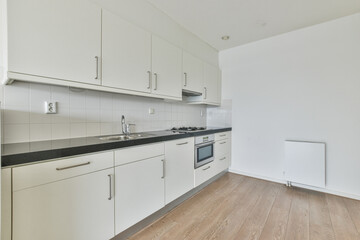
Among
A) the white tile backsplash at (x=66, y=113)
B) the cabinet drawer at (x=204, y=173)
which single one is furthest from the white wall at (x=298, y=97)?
the white tile backsplash at (x=66, y=113)

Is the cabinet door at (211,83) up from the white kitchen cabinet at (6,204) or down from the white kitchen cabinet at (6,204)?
up

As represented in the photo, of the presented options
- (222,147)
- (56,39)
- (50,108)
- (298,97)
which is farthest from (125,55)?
(298,97)

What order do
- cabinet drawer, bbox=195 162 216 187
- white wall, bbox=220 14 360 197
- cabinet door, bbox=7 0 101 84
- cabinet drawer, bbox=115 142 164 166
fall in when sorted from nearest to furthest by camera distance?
cabinet door, bbox=7 0 101 84, cabinet drawer, bbox=115 142 164 166, white wall, bbox=220 14 360 197, cabinet drawer, bbox=195 162 216 187

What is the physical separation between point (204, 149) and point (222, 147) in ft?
2.06

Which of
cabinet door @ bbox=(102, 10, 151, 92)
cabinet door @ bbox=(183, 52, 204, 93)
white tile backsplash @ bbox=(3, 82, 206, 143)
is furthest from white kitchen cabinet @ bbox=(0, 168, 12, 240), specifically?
cabinet door @ bbox=(183, 52, 204, 93)

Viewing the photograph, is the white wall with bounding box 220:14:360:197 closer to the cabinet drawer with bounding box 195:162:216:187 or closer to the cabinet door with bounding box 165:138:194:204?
the cabinet drawer with bounding box 195:162:216:187

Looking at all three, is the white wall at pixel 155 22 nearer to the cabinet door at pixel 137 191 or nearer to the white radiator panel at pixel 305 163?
the cabinet door at pixel 137 191

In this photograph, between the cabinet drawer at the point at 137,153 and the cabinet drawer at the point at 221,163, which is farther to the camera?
the cabinet drawer at the point at 221,163

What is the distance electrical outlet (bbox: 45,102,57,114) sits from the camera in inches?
58.0

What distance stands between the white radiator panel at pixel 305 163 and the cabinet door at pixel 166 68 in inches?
79.1

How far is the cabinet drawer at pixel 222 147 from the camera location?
2.92m

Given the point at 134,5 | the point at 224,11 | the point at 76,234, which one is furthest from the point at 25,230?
the point at 224,11

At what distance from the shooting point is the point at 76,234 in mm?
1207

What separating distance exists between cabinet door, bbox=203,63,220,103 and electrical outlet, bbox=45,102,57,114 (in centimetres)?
219
